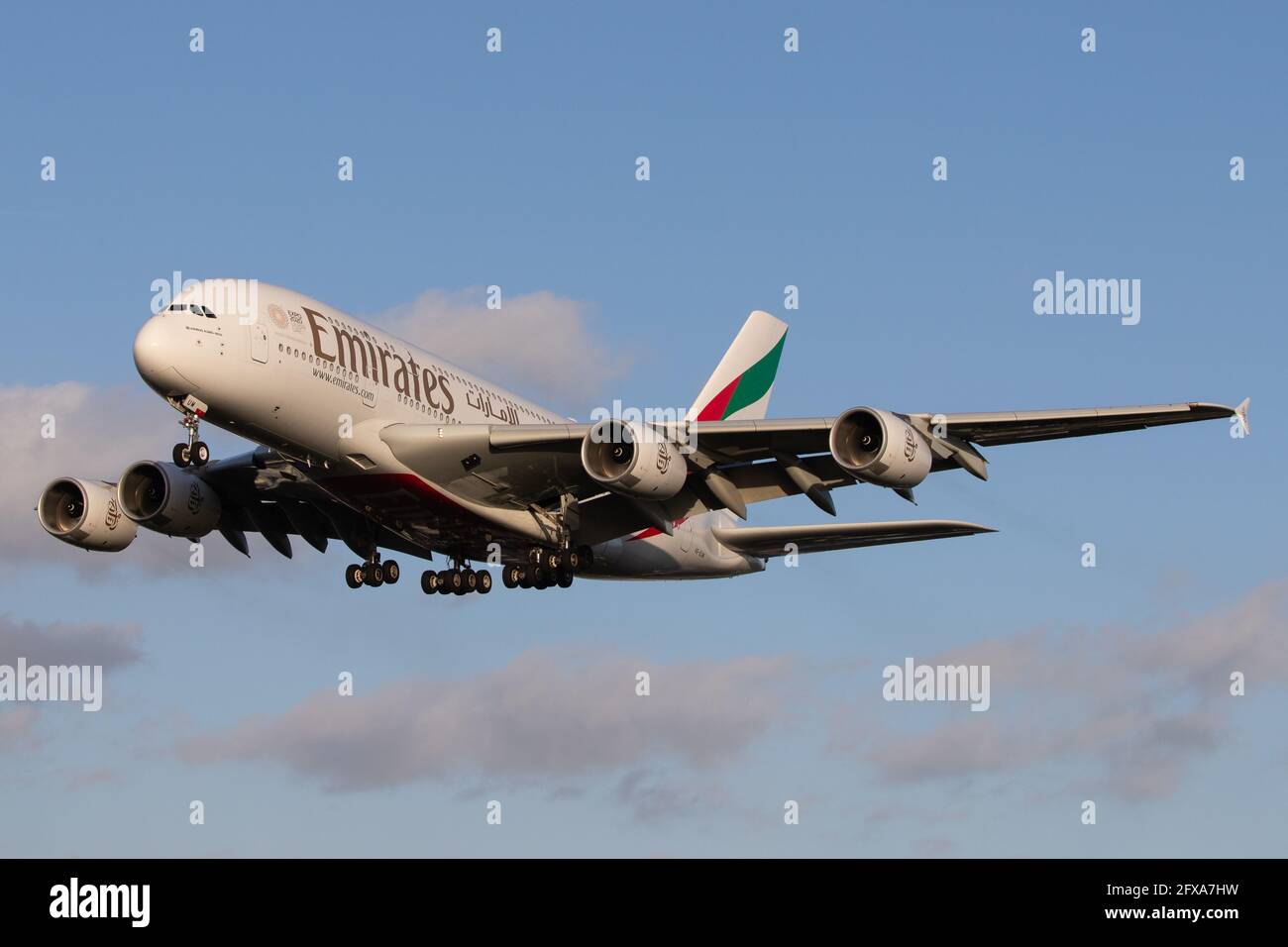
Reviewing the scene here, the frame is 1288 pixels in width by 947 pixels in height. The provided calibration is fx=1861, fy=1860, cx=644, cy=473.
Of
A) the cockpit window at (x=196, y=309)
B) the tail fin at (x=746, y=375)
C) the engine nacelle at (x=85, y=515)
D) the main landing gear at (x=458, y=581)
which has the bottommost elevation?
the main landing gear at (x=458, y=581)

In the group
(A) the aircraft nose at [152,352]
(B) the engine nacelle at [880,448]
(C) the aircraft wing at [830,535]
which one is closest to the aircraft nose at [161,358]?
(A) the aircraft nose at [152,352]

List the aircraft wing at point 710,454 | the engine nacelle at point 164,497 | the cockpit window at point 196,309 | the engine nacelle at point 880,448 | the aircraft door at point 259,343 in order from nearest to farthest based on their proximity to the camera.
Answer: the cockpit window at point 196,309, the aircraft door at point 259,343, the engine nacelle at point 880,448, the aircraft wing at point 710,454, the engine nacelle at point 164,497

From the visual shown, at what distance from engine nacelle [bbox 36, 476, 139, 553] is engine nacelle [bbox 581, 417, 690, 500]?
1315 centimetres

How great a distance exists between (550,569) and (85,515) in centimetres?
1150

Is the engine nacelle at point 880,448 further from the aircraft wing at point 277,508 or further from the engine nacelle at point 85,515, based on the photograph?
the engine nacelle at point 85,515

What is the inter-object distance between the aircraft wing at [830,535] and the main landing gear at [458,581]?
728cm

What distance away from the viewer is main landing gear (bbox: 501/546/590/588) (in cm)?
4303

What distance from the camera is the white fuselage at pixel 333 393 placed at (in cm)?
3594

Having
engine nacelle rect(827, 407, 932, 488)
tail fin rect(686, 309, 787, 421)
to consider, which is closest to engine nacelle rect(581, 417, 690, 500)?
engine nacelle rect(827, 407, 932, 488)

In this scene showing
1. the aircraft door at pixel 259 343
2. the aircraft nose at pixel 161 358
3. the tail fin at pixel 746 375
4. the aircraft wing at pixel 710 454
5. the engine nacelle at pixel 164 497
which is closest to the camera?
the aircraft nose at pixel 161 358

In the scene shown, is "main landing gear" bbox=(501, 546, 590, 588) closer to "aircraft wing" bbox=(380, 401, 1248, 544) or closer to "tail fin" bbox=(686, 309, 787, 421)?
"aircraft wing" bbox=(380, 401, 1248, 544)

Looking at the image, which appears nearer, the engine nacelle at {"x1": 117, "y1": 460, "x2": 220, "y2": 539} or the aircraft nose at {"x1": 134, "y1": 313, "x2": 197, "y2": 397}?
the aircraft nose at {"x1": 134, "y1": 313, "x2": 197, "y2": 397}
